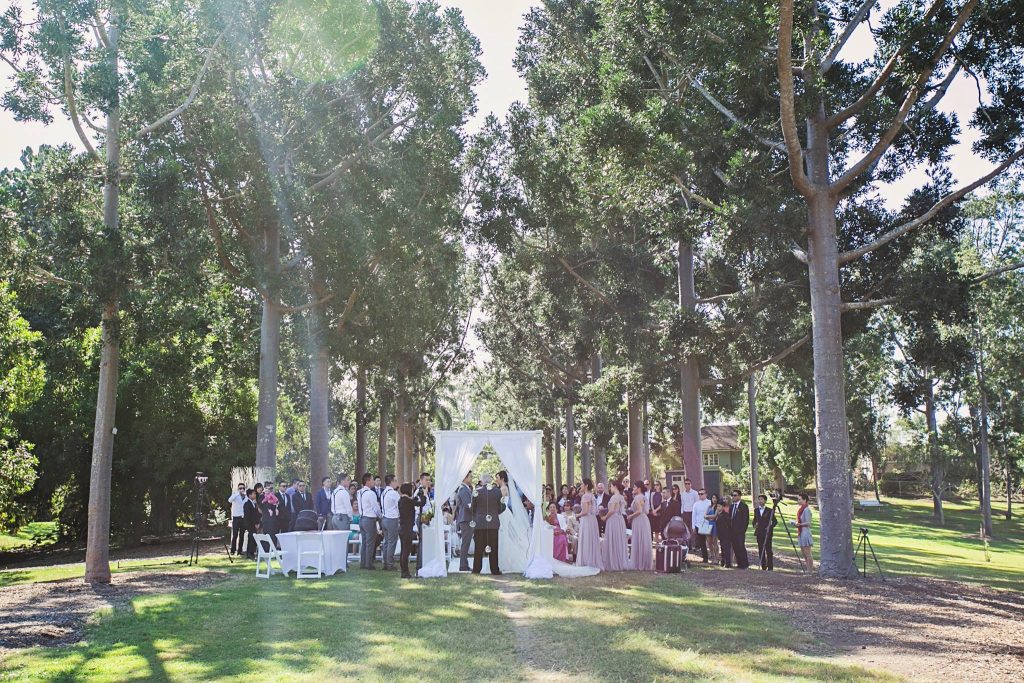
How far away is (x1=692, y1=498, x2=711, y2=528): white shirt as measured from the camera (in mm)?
19323

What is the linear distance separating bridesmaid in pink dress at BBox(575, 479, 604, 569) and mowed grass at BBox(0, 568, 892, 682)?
10.3 ft

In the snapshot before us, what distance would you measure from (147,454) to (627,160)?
62.6 ft

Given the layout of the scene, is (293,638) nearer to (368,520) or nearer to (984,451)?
(368,520)

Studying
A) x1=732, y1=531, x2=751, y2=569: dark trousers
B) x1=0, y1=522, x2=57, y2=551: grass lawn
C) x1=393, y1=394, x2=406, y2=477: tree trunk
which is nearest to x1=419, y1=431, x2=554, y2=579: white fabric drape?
x1=732, y1=531, x2=751, y2=569: dark trousers

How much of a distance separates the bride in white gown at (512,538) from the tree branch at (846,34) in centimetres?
1027

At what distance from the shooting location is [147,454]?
28078 millimetres

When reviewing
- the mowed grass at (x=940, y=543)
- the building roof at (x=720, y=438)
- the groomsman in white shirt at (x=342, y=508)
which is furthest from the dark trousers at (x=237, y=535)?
the building roof at (x=720, y=438)

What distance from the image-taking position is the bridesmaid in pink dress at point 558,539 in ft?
63.1

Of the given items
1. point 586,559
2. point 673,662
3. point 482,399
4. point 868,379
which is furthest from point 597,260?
point 482,399

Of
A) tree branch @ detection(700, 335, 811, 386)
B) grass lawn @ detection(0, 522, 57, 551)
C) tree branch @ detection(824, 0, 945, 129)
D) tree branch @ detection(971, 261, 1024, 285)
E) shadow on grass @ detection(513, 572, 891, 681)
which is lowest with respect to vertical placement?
grass lawn @ detection(0, 522, 57, 551)

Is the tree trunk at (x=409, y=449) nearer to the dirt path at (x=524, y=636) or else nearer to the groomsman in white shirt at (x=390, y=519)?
the groomsman in white shirt at (x=390, y=519)

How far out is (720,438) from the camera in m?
76.7

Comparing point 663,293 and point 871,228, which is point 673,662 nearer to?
point 871,228

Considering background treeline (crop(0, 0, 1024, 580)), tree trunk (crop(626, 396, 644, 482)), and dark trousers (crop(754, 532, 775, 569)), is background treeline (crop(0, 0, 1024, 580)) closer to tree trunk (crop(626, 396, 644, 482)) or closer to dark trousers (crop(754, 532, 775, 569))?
tree trunk (crop(626, 396, 644, 482))
